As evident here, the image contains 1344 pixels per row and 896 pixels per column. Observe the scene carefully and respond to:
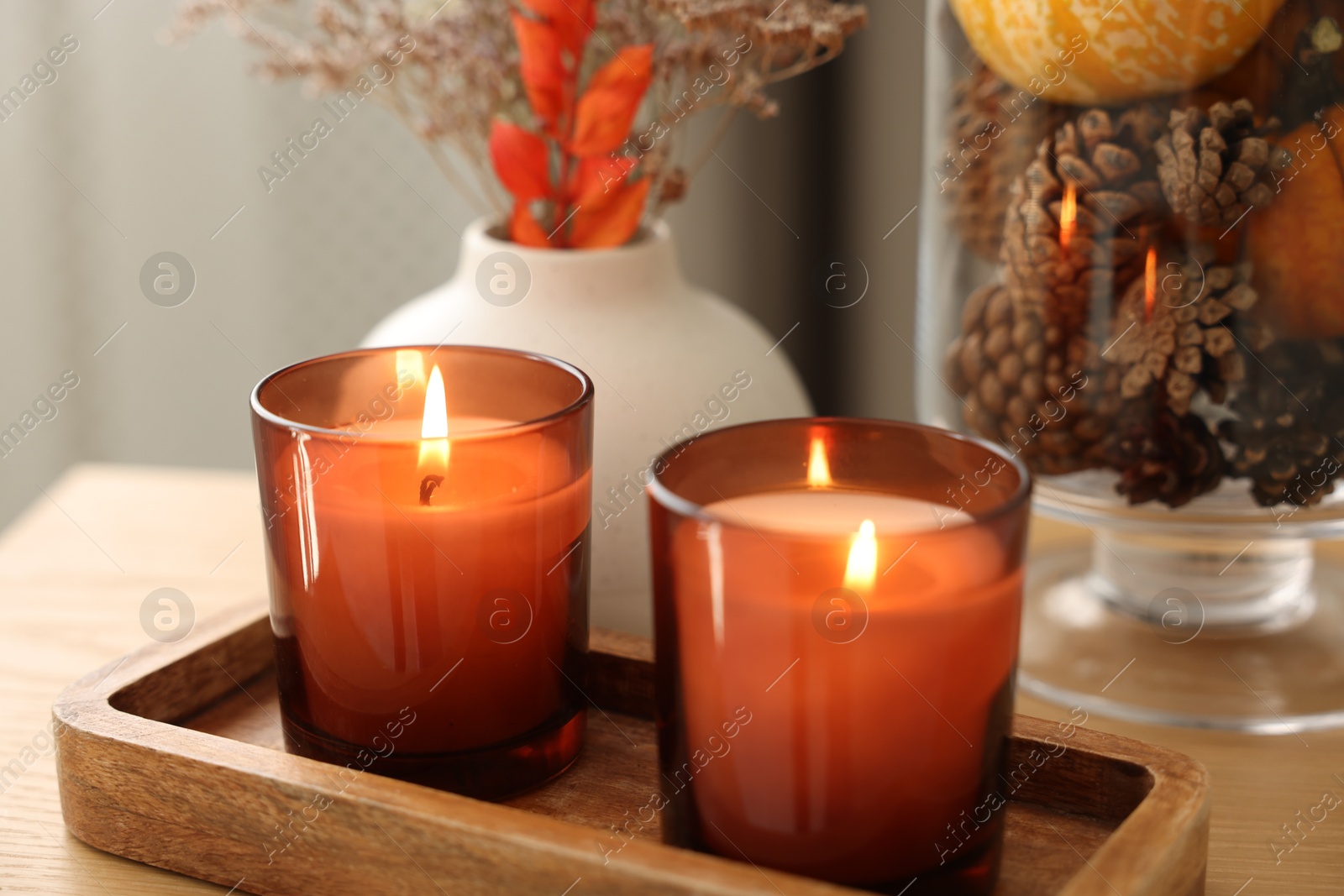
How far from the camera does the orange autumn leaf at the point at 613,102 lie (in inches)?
24.0

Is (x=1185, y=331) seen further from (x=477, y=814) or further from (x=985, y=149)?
(x=477, y=814)

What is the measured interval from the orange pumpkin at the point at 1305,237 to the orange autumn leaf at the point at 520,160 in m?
0.30

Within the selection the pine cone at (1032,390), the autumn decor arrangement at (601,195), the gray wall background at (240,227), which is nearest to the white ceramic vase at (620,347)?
the autumn decor arrangement at (601,195)

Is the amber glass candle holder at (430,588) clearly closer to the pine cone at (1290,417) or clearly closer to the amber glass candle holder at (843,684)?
the amber glass candle holder at (843,684)

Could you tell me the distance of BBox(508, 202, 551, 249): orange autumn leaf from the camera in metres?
0.65

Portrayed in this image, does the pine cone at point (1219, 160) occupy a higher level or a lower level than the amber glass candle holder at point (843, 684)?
higher

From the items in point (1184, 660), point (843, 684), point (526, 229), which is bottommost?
point (1184, 660)

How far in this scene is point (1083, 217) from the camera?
0.55 meters

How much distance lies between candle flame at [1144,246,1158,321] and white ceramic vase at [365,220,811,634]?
0.18 m

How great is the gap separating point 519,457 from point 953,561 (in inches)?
6.0

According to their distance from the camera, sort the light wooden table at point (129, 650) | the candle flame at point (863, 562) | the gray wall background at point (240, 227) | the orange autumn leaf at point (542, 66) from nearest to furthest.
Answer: the candle flame at point (863, 562), the light wooden table at point (129, 650), the orange autumn leaf at point (542, 66), the gray wall background at point (240, 227)

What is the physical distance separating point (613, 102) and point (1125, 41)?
8.6 inches

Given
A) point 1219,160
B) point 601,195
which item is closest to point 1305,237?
point 1219,160

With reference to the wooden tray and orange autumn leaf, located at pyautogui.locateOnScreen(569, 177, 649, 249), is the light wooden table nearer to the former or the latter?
the wooden tray
